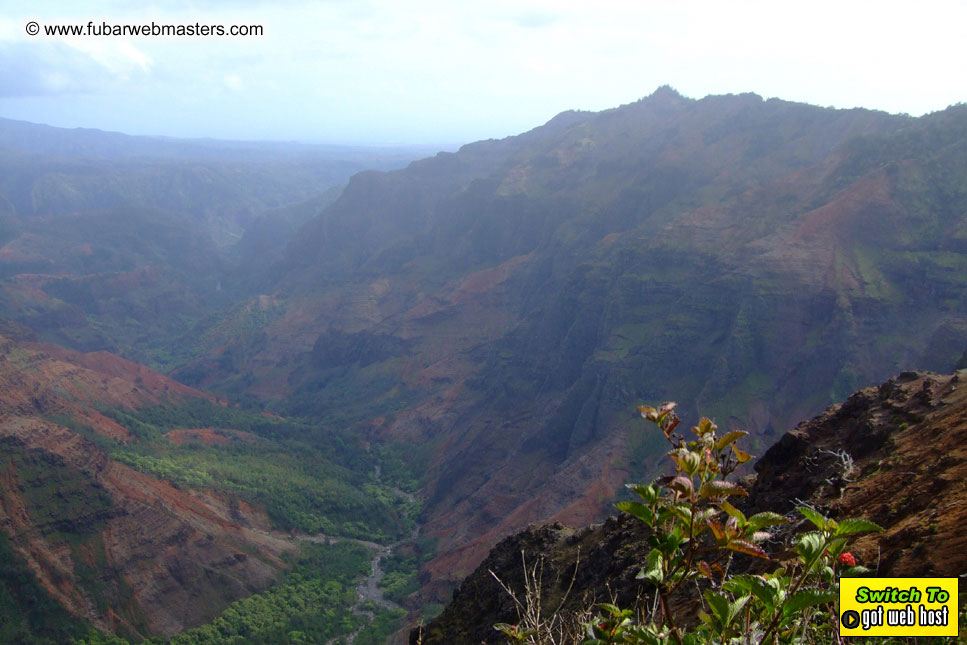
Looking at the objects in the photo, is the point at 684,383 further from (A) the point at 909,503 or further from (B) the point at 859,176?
(A) the point at 909,503

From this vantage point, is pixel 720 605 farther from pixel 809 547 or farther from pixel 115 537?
pixel 115 537

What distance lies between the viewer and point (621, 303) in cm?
6981

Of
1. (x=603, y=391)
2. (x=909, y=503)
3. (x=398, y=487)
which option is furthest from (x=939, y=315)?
(x=398, y=487)

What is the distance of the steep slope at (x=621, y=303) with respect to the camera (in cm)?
5412

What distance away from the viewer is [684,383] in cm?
6066

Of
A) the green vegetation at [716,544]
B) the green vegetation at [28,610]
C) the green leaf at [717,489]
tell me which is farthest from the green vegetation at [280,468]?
the green leaf at [717,489]

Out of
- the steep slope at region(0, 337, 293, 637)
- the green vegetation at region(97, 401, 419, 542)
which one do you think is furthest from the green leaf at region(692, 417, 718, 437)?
the green vegetation at region(97, 401, 419, 542)

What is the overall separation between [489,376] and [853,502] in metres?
72.4

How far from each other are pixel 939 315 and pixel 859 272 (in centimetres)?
699

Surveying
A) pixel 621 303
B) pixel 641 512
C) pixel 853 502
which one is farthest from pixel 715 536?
pixel 621 303

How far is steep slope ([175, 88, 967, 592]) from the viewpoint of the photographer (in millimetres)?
Answer: 54125

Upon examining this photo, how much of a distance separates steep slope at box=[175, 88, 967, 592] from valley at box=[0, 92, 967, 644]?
32 cm

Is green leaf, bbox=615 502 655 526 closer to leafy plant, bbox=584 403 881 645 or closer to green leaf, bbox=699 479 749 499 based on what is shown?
leafy plant, bbox=584 403 881 645

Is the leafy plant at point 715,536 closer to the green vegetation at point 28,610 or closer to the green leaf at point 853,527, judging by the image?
the green leaf at point 853,527
